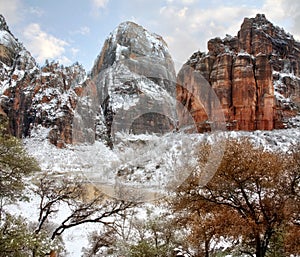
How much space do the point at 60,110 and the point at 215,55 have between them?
2741 inches

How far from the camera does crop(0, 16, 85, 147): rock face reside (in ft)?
433

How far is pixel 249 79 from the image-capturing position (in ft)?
286

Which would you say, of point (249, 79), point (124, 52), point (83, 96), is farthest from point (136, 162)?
point (124, 52)

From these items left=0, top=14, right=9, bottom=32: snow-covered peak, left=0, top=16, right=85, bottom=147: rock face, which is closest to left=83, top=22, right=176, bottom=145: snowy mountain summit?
left=0, top=16, right=85, bottom=147: rock face

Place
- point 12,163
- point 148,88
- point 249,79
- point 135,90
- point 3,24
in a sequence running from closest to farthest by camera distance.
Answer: point 12,163
point 249,79
point 3,24
point 148,88
point 135,90

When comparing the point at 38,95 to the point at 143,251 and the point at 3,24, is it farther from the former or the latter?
the point at 143,251

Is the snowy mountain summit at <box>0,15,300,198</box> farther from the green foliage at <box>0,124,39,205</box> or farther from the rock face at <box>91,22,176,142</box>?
the green foliage at <box>0,124,39,205</box>

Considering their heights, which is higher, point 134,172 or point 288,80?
point 288,80

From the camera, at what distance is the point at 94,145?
121m

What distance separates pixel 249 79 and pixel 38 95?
89123 mm

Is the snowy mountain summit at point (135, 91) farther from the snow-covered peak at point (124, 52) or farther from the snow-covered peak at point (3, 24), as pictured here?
the snow-covered peak at point (3, 24)

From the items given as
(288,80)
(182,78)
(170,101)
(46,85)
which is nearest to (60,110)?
(46,85)

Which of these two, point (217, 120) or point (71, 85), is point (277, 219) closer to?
point (217, 120)

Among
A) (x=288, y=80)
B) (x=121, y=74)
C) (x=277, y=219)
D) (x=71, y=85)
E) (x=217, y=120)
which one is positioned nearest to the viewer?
(x=277, y=219)
